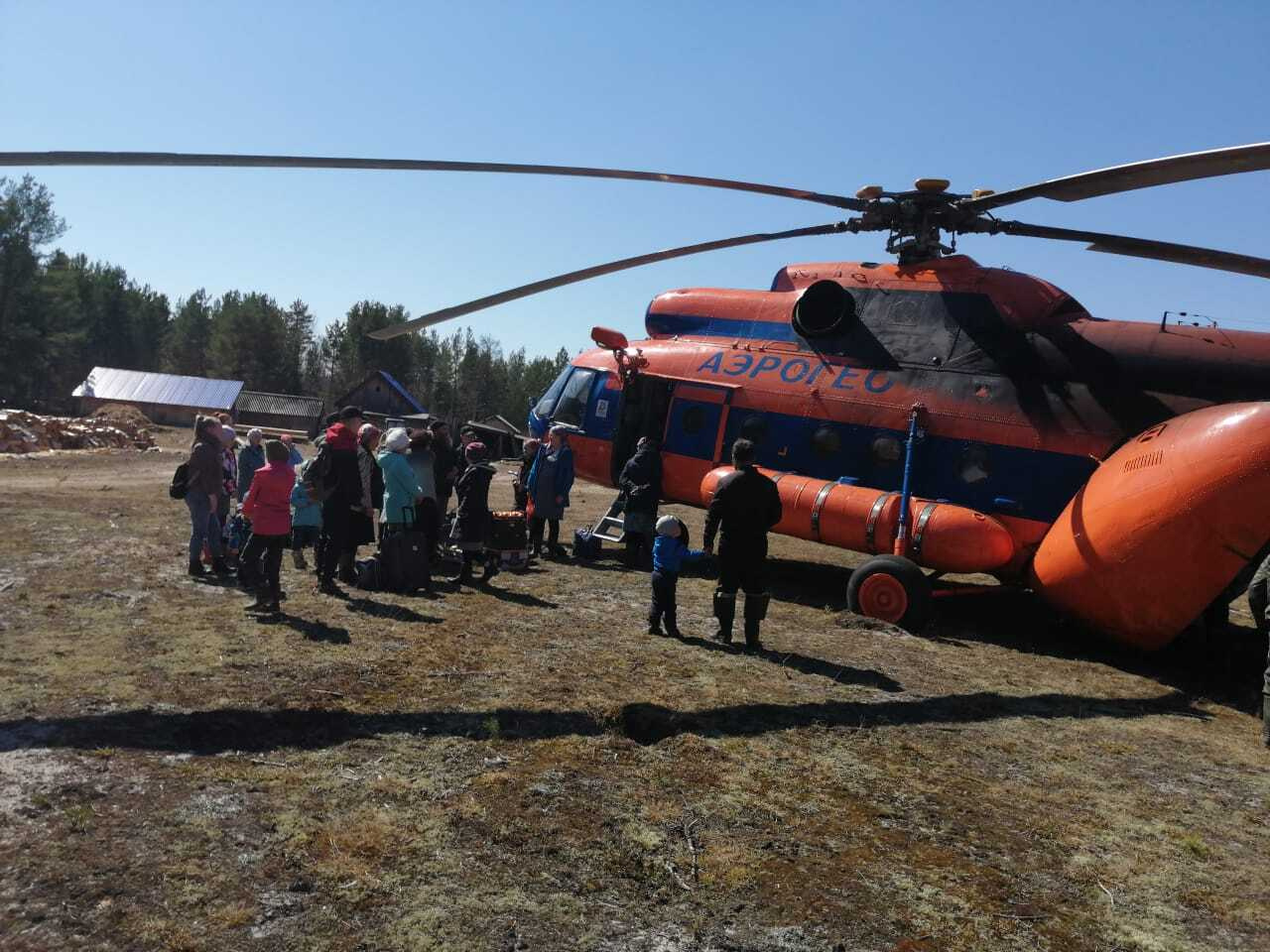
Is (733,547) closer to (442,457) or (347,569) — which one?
(347,569)

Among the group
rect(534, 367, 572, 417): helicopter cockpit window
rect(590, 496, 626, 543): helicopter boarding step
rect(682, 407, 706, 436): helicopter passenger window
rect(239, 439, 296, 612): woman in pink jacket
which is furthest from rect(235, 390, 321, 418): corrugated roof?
rect(239, 439, 296, 612): woman in pink jacket

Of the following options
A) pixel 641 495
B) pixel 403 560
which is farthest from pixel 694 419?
pixel 403 560

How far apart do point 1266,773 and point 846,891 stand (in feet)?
12.2

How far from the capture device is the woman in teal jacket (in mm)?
8867

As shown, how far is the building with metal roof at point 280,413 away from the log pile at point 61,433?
23749 mm

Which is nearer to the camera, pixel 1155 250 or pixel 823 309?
pixel 1155 250

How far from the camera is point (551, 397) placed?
44.9ft

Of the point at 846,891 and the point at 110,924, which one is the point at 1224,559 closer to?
the point at 846,891

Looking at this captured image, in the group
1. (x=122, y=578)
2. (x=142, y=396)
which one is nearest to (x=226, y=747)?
(x=122, y=578)

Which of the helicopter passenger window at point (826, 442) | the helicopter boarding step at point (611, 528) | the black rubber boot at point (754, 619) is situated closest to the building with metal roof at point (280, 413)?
the helicopter boarding step at point (611, 528)

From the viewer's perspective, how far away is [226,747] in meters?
4.66

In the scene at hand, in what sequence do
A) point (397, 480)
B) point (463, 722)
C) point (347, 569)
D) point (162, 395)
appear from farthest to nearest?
1. point (162, 395)
2. point (347, 569)
3. point (397, 480)
4. point (463, 722)

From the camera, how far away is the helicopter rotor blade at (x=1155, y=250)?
7852 millimetres

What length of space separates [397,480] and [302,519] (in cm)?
140
